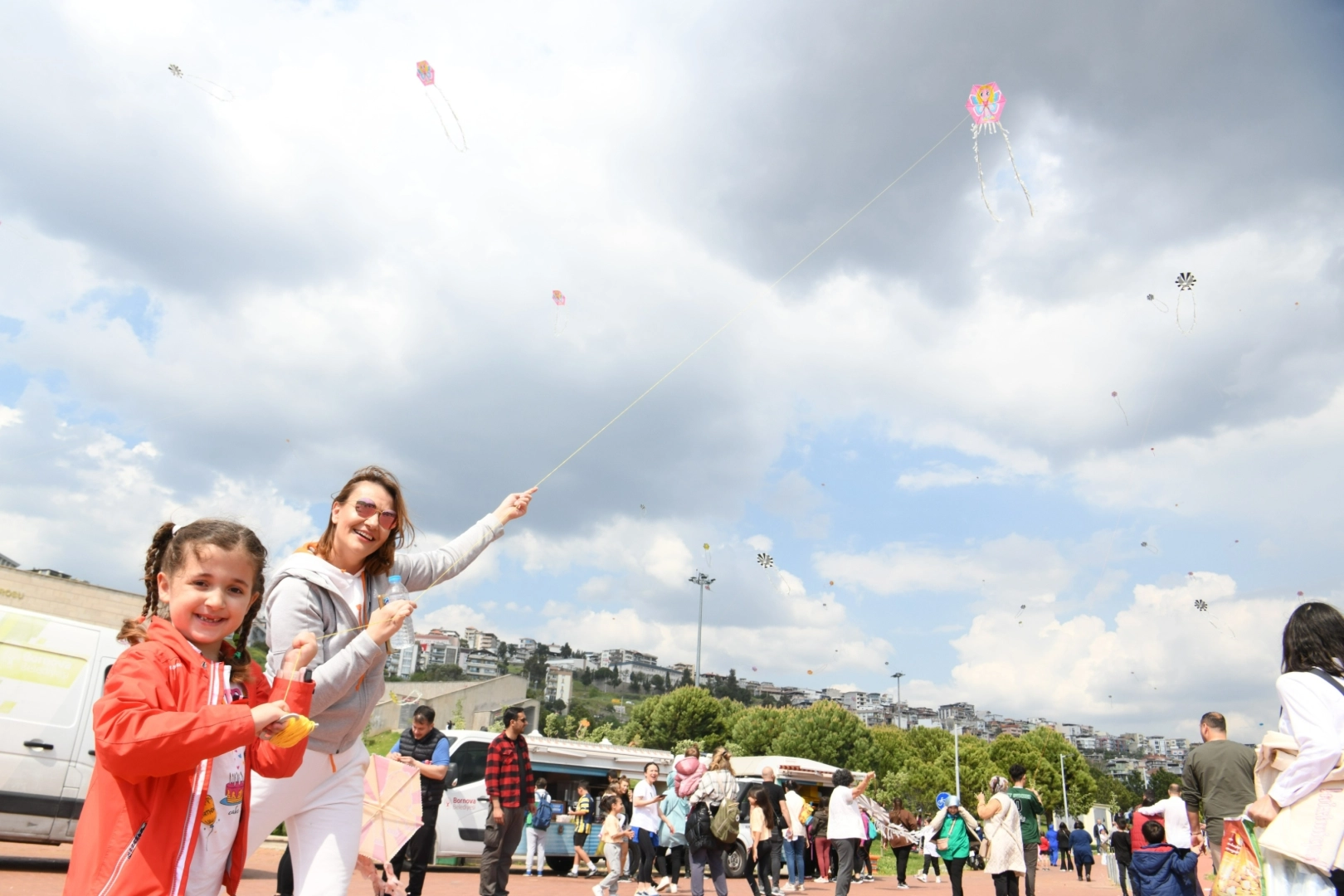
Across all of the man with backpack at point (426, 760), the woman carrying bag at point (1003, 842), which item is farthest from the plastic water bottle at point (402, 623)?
the woman carrying bag at point (1003, 842)

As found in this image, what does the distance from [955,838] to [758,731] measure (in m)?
53.4

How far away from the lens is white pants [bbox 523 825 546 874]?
14.8 meters

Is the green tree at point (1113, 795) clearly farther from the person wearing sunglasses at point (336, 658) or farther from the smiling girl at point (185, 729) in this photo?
the smiling girl at point (185, 729)

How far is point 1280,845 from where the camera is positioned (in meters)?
3.37

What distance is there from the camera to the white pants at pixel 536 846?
1480cm

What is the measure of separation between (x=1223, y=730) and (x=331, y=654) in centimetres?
688

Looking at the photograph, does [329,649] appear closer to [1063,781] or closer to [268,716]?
[268,716]

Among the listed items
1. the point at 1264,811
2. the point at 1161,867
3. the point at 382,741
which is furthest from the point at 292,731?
the point at 382,741

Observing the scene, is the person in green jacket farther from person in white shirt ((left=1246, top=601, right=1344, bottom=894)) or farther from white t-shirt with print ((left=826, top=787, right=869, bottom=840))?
person in white shirt ((left=1246, top=601, right=1344, bottom=894))

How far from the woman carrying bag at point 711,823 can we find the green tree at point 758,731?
173 feet

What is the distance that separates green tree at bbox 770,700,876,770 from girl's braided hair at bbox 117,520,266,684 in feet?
185

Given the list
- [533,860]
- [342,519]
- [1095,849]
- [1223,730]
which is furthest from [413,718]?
[1095,849]

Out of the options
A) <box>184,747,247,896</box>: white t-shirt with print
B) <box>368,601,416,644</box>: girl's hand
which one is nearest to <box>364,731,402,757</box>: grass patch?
<box>368,601,416,644</box>: girl's hand

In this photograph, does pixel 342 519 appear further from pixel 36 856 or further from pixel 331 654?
pixel 36 856
